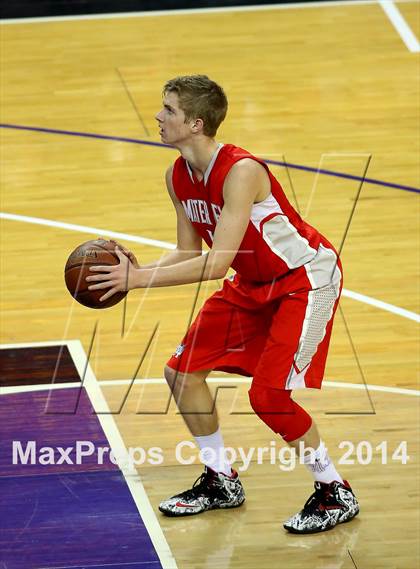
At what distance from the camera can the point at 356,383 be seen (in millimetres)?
6699

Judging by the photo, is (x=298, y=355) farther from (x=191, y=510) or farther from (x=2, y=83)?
(x=2, y=83)

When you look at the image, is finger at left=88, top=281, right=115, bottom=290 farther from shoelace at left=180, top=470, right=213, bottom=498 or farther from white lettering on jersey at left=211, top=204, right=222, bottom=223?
shoelace at left=180, top=470, right=213, bottom=498

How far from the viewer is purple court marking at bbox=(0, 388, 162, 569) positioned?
5.16 metres

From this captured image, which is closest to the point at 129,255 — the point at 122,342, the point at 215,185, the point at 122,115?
the point at 215,185

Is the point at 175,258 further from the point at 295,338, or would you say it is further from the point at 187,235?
the point at 295,338

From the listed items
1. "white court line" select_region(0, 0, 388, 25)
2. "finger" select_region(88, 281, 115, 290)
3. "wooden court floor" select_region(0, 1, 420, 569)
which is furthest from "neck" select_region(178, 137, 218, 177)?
"white court line" select_region(0, 0, 388, 25)

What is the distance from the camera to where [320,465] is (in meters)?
5.32

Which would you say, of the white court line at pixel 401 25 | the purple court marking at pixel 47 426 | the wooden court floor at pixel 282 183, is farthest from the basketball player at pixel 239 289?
the white court line at pixel 401 25

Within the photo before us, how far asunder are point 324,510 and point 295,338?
0.78 m

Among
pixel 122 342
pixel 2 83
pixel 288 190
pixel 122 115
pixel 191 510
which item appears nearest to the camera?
pixel 191 510

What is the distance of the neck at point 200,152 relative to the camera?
497cm

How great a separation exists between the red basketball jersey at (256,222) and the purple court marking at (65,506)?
121 centimetres

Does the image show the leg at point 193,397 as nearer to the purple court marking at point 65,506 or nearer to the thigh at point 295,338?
the thigh at point 295,338

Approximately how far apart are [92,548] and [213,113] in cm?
185
